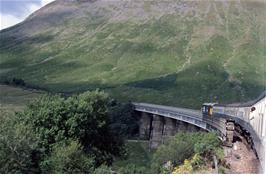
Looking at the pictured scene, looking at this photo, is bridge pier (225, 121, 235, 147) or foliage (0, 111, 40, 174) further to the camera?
foliage (0, 111, 40, 174)

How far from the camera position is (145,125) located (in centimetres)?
11356

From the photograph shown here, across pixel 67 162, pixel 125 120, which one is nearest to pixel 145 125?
pixel 125 120

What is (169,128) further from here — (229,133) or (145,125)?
(229,133)

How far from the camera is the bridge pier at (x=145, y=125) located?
11162 cm

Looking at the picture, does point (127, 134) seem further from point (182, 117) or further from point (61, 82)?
point (61, 82)

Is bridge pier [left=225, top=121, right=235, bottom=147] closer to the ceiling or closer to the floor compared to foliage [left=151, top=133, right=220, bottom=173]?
closer to the ceiling

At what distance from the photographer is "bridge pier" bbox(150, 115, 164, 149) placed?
100562 mm

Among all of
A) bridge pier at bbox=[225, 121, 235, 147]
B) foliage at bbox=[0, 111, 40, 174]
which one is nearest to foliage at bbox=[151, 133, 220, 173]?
bridge pier at bbox=[225, 121, 235, 147]

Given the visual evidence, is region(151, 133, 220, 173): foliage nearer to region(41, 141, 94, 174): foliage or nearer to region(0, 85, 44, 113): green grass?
region(41, 141, 94, 174): foliage

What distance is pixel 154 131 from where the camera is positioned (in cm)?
10662

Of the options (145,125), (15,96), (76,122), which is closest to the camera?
(76,122)

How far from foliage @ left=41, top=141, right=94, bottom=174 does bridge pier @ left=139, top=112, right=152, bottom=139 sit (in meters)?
70.6

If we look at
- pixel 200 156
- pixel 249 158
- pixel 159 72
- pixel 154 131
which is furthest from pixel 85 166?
pixel 159 72

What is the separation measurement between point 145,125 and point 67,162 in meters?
75.5
